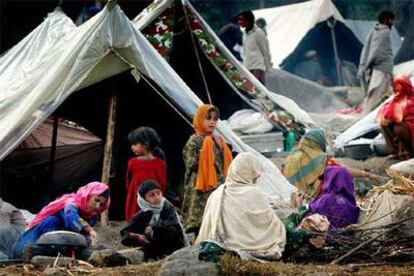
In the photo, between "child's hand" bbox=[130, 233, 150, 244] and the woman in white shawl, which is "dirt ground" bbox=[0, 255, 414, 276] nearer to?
the woman in white shawl

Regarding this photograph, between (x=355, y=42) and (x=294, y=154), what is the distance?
13978mm

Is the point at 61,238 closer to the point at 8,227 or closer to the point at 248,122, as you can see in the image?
the point at 8,227

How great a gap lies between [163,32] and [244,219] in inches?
182

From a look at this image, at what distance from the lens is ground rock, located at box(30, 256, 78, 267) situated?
8086 millimetres

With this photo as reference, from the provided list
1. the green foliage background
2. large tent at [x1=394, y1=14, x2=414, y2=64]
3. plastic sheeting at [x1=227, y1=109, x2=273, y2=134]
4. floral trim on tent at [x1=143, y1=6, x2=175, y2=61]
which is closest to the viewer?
floral trim on tent at [x1=143, y1=6, x2=175, y2=61]

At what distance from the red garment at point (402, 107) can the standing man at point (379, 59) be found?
3.81 metres

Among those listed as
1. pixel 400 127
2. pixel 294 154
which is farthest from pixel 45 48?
pixel 400 127

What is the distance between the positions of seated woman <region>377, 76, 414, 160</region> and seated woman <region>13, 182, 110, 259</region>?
5.32 meters

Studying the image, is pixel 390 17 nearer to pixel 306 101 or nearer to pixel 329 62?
A: pixel 306 101

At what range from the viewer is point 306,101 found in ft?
66.8

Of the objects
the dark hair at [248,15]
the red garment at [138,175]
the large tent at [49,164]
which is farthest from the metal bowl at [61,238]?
the dark hair at [248,15]

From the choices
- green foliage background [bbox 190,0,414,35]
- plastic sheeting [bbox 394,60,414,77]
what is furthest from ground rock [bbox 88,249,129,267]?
green foliage background [bbox 190,0,414,35]

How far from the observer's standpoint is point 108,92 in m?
11.2

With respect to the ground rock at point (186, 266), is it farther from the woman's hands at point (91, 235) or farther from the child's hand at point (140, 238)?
the woman's hands at point (91, 235)
